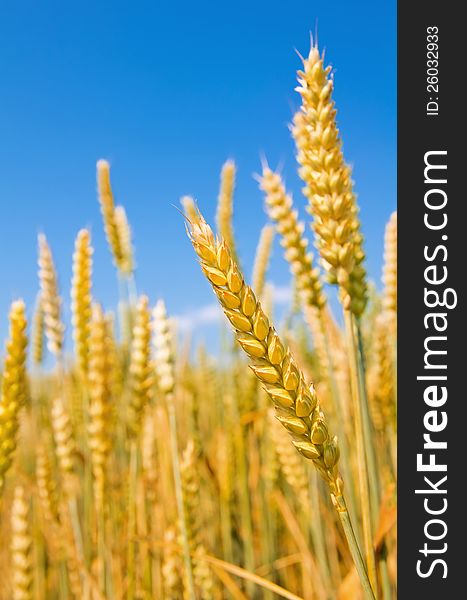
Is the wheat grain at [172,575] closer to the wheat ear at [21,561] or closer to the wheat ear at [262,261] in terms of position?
the wheat ear at [21,561]

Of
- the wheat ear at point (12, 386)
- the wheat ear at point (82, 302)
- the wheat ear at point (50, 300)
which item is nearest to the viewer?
the wheat ear at point (12, 386)

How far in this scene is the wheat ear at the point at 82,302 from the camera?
Result: 129cm

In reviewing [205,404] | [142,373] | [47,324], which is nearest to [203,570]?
[142,373]

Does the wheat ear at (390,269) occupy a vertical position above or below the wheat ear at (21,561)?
above

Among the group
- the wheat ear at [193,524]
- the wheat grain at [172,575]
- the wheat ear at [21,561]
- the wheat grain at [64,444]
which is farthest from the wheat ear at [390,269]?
the wheat ear at [21,561]

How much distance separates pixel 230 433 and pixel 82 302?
0.75 metres

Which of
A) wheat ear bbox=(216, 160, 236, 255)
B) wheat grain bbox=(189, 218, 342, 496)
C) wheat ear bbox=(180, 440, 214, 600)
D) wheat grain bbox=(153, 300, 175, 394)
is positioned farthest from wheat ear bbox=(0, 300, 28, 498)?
wheat ear bbox=(216, 160, 236, 255)

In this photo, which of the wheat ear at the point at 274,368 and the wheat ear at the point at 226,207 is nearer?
the wheat ear at the point at 274,368

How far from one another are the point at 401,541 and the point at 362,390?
0.64 ft

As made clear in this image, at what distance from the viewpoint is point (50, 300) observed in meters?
1.49

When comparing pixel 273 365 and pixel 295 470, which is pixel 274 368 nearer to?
pixel 273 365

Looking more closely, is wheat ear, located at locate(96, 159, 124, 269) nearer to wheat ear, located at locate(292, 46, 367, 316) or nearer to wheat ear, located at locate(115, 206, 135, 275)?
wheat ear, located at locate(115, 206, 135, 275)

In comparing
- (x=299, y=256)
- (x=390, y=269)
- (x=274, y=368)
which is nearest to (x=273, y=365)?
(x=274, y=368)

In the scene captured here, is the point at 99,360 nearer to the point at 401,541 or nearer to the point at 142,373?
the point at 142,373
